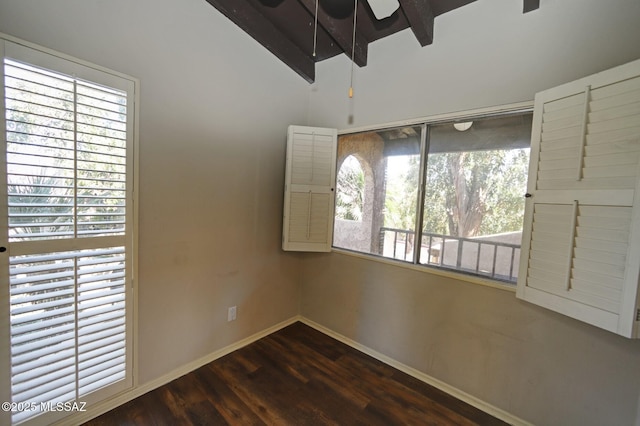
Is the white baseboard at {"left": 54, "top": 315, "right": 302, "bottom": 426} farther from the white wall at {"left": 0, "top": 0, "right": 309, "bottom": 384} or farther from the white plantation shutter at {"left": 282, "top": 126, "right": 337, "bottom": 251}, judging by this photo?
the white plantation shutter at {"left": 282, "top": 126, "right": 337, "bottom": 251}

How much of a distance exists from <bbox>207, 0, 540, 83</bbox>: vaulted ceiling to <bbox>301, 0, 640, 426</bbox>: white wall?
0.10 m

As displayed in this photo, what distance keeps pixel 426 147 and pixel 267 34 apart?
1571 millimetres

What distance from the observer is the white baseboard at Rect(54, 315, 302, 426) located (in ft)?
4.74

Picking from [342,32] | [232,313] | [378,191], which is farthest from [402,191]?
[232,313]

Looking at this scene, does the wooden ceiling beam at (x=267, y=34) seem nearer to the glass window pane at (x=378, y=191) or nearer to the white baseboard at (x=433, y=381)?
the glass window pane at (x=378, y=191)

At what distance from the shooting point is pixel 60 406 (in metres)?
1.37

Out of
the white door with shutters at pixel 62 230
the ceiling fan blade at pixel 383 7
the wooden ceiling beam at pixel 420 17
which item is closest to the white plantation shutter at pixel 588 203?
the wooden ceiling beam at pixel 420 17

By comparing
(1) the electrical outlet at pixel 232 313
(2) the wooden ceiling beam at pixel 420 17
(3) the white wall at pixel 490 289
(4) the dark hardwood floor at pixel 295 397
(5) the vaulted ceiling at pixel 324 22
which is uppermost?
(5) the vaulted ceiling at pixel 324 22

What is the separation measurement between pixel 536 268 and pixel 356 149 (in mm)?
1582

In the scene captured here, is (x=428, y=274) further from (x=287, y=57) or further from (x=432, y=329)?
(x=287, y=57)

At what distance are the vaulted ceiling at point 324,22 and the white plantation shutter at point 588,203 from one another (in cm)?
94

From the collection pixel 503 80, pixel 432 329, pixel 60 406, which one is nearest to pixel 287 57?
pixel 503 80

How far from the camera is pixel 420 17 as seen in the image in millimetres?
1687

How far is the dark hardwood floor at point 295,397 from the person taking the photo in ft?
5.08
